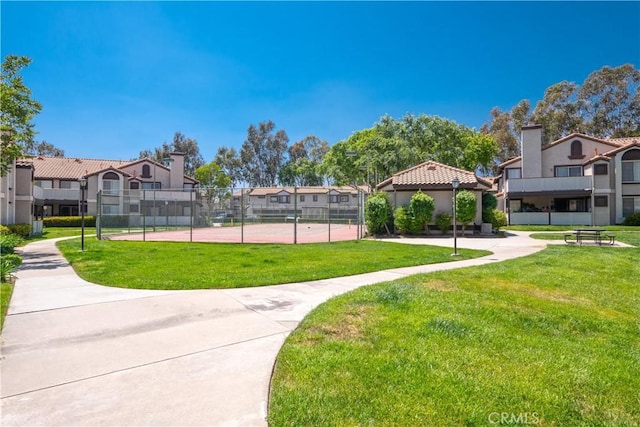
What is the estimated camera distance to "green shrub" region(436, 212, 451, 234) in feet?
63.6

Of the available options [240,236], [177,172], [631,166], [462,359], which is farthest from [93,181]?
[631,166]

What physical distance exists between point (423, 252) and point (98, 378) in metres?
10.2

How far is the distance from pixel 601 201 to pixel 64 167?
52905 mm

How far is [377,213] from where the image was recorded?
19.4 metres

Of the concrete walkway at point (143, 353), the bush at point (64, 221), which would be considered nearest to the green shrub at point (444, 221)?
the concrete walkway at point (143, 353)

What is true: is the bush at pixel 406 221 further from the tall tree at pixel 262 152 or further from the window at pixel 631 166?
the tall tree at pixel 262 152

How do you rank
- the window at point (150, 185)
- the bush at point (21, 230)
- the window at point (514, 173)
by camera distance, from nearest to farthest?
the bush at point (21, 230) < the window at point (514, 173) < the window at point (150, 185)

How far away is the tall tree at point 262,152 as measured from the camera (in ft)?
220

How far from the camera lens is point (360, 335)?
3992mm

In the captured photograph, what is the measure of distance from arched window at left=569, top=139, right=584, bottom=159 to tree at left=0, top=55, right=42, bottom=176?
1411 inches

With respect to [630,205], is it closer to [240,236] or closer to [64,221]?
[240,236]

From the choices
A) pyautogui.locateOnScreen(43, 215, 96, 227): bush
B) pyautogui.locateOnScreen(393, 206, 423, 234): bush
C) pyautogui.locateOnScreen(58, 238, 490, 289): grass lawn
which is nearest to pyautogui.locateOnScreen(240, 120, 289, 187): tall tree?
pyautogui.locateOnScreen(43, 215, 96, 227): bush

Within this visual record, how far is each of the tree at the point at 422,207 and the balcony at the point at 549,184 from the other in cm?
1386

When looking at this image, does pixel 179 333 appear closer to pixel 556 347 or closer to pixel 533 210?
pixel 556 347
